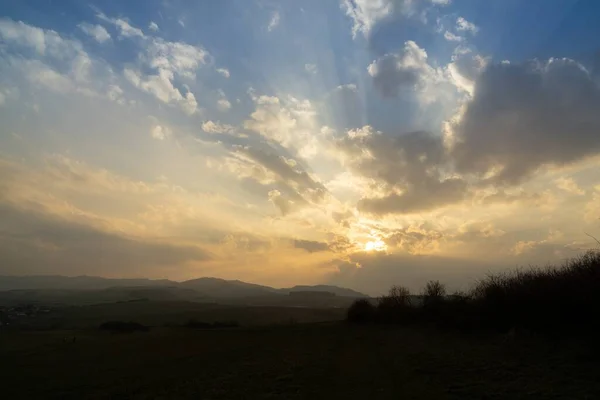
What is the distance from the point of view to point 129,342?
2123 cm

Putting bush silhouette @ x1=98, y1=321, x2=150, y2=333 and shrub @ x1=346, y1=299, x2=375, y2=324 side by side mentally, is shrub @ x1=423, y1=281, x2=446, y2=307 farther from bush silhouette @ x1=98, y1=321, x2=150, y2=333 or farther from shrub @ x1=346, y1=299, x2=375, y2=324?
bush silhouette @ x1=98, y1=321, x2=150, y2=333

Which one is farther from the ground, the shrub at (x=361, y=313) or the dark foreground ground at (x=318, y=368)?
the shrub at (x=361, y=313)

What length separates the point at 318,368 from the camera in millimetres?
12477

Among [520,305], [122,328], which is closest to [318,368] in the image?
[520,305]

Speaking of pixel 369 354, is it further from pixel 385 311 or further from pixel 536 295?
pixel 385 311

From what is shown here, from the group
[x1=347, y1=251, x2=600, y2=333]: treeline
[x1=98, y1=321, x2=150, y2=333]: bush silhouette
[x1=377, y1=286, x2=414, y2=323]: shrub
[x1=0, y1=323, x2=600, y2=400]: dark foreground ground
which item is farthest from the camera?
[x1=98, y1=321, x2=150, y2=333]: bush silhouette

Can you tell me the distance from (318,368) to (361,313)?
415 inches

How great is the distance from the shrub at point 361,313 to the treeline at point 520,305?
0.27 meters

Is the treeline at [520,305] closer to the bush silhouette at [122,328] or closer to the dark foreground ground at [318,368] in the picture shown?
the dark foreground ground at [318,368]

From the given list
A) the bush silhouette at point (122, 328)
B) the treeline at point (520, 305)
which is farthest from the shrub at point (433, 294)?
the bush silhouette at point (122, 328)

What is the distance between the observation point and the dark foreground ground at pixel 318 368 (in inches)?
375

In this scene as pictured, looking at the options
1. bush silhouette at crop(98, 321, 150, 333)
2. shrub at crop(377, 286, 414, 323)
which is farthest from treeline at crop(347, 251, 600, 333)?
bush silhouette at crop(98, 321, 150, 333)

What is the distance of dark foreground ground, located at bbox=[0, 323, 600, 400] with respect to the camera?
953cm

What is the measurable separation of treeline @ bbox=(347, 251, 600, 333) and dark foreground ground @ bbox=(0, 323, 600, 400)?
50.8 inches
